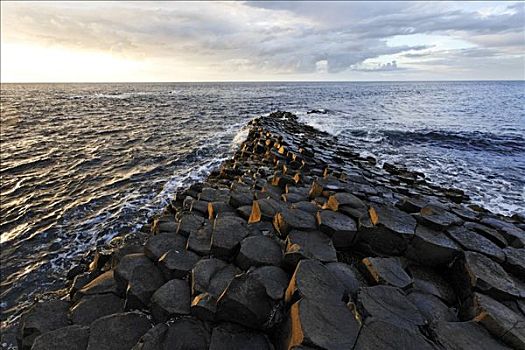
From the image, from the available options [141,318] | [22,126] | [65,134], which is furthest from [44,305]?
[22,126]

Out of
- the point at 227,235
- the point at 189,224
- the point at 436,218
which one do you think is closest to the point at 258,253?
the point at 227,235

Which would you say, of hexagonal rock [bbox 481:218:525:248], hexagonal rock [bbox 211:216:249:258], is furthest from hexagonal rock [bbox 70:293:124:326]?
hexagonal rock [bbox 481:218:525:248]

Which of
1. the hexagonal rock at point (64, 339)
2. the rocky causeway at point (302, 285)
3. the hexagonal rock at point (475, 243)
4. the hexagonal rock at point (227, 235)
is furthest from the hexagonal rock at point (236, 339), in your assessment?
the hexagonal rock at point (475, 243)

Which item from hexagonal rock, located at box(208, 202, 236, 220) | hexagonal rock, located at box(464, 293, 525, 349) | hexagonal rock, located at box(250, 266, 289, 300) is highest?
hexagonal rock, located at box(208, 202, 236, 220)

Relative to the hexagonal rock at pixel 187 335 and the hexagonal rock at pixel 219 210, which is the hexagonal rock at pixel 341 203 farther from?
the hexagonal rock at pixel 187 335

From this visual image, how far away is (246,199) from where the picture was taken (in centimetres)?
723

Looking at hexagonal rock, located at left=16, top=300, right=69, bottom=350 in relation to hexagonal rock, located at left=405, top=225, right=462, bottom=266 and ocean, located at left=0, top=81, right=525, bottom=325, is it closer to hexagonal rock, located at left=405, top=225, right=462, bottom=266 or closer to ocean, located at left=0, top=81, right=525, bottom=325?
ocean, located at left=0, top=81, right=525, bottom=325

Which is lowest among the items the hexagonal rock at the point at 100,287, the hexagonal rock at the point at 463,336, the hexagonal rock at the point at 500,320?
the hexagonal rock at the point at 100,287

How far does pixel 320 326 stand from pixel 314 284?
2.26 ft

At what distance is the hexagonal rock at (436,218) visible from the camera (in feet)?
19.7

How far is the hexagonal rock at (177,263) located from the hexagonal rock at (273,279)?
127 centimetres

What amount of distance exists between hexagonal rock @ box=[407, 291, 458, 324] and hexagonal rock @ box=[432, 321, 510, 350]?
0.21 metres

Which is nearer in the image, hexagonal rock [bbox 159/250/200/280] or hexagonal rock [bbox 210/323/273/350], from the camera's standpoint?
hexagonal rock [bbox 210/323/273/350]

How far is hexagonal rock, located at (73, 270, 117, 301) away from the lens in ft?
16.3
